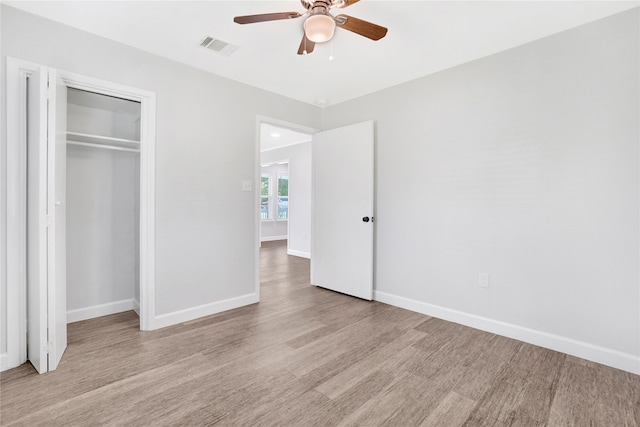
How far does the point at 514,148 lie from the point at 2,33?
3845 mm

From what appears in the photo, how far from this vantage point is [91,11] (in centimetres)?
217

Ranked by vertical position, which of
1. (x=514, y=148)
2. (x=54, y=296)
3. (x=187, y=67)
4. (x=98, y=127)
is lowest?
(x=54, y=296)

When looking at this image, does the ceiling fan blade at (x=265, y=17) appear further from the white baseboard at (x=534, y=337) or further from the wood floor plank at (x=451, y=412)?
the white baseboard at (x=534, y=337)

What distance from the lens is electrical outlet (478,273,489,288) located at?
2.78 metres

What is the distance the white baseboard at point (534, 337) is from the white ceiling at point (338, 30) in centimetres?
236

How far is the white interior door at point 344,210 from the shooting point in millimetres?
3582

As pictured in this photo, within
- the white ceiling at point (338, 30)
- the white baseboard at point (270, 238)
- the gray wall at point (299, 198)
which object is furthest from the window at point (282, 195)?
the white ceiling at point (338, 30)

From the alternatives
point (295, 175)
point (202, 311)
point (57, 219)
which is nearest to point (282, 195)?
point (295, 175)

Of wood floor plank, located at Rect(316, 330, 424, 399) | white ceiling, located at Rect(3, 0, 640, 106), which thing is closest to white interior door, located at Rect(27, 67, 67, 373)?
white ceiling, located at Rect(3, 0, 640, 106)

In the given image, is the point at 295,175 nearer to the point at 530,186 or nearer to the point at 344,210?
the point at 344,210


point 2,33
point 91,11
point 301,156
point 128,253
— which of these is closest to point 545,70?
point 91,11

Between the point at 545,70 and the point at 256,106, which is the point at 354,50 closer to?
the point at 256,106

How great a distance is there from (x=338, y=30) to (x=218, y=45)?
1030 millimetres

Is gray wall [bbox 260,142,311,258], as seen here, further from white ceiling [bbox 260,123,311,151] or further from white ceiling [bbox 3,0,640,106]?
white ceiling [bbox 3,0,640,106]
